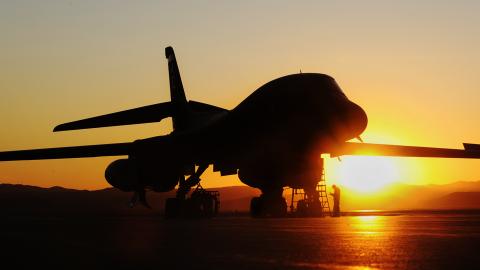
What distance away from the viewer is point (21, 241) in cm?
1027

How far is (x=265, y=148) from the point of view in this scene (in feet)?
52.0

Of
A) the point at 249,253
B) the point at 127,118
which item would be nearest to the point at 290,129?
the point at 249,253

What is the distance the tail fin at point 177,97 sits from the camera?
91.0 feet

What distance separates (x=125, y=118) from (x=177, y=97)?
3701 millimetres

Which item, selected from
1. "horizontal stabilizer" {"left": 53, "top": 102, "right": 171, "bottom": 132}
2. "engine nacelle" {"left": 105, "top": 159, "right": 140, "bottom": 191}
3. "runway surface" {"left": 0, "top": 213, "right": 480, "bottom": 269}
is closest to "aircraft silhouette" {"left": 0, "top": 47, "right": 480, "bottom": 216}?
"engine nacelle" {"left": 105, "top": 159, "right": 140, "bottom": 191}

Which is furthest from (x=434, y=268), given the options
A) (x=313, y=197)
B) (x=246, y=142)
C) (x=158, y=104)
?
(x=158, y=104)

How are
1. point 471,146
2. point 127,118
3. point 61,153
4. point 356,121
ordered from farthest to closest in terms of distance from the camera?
point 127,118
point 61,153
point 471,146
point 356,121

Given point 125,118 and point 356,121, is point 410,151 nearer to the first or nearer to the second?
point 356,121

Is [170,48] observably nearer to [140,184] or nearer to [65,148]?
[65,148]

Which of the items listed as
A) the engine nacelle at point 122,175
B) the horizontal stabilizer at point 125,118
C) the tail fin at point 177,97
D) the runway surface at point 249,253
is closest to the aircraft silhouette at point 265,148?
the engine nacelle at point 122,175

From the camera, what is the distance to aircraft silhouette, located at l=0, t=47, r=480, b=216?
15.1 meters

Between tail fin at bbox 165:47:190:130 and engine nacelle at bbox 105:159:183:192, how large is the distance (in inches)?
237

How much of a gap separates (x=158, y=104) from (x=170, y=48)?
5.86 m

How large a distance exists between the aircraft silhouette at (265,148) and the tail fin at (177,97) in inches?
205
